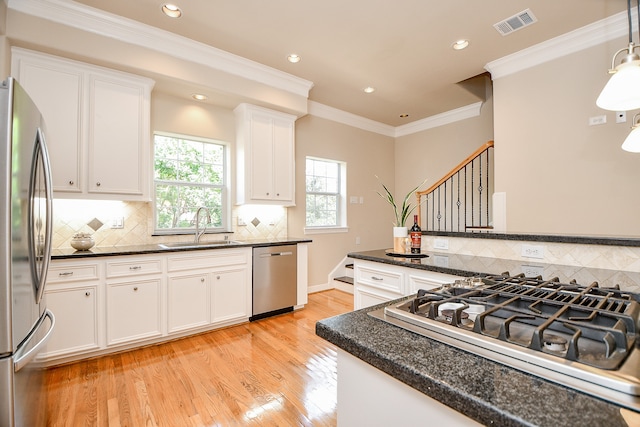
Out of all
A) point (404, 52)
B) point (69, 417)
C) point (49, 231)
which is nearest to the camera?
point (49, 231)

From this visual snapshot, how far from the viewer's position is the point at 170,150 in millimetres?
3428

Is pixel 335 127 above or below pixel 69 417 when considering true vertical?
above

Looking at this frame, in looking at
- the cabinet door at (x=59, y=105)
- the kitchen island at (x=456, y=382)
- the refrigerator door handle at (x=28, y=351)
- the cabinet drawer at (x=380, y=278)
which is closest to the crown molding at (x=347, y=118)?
the cabinet door at (x=59, y=105)

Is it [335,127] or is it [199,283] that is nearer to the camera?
[199,283]

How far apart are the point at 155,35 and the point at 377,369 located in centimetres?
336

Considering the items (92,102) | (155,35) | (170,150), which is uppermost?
(155,35)

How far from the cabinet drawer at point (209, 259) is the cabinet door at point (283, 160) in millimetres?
938

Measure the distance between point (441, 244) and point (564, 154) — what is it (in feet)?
6.10

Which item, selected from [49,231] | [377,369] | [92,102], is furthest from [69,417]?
[92,102]

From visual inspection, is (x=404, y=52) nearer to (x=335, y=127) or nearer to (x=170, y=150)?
(x=335, y=127)

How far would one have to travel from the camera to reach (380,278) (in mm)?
2045

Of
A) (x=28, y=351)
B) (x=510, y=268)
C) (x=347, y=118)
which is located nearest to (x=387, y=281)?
(x=510, y=268)

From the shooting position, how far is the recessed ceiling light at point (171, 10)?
95.7 inches

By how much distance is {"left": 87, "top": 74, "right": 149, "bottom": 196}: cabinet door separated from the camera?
2.64 metres
